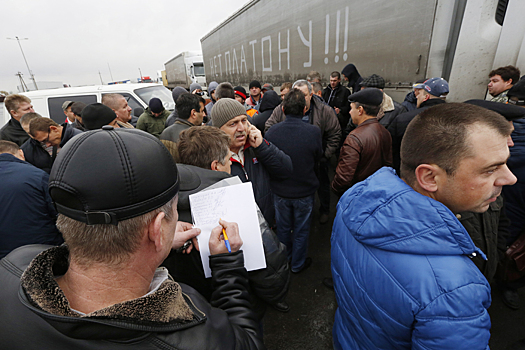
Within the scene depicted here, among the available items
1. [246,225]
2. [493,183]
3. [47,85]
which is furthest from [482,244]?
[47,85]

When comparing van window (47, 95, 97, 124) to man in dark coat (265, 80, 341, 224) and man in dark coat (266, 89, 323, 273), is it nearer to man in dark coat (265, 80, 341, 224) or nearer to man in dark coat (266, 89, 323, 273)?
man in dark coat (265, 80, 341, 224)

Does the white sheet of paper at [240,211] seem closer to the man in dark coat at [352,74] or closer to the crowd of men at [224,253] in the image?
the crowd of men at [224,253]

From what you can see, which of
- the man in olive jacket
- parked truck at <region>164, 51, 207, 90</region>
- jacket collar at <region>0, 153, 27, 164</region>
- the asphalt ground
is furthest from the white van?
parked truck at <region>164, 51, 207, 90</region>

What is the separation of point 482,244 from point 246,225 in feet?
4.93

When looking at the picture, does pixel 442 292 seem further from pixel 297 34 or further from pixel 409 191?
pixel 297 34

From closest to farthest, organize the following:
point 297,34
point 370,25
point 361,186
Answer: point 361,186
point 370,25
point 297,34

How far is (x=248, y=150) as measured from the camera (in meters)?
2.41

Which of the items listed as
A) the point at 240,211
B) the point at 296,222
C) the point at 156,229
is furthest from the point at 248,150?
the point at 156,229

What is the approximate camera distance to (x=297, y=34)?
6727 millimetres

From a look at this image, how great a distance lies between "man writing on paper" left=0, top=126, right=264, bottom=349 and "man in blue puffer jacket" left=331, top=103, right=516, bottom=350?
0.58 meters

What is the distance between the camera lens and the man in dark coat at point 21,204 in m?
2.00

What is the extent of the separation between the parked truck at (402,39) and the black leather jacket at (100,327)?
409 centimetres

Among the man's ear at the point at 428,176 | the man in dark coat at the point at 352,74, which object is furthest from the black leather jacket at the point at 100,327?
the man in dark coat at the point at 352,74

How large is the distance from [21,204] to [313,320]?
9.30 feet
